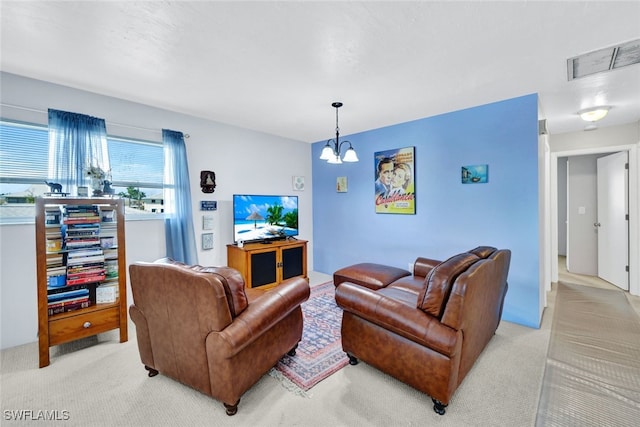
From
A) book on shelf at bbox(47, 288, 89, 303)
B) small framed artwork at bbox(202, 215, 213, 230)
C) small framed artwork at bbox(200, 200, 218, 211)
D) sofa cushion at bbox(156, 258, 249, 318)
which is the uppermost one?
small framed artwork at bbox(200, 200, 218, 211)

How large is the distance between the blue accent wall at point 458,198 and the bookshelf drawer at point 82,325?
125 inches

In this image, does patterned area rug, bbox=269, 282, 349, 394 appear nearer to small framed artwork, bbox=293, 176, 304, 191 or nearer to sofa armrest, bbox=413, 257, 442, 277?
sofa armrest, bbox=413, 257, 442, 277

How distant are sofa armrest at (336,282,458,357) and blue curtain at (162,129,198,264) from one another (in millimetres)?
2192

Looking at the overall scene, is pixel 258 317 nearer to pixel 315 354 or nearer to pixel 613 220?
pixel 315 354

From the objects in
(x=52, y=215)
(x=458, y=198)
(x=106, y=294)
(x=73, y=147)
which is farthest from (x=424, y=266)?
(x=73, y=147)

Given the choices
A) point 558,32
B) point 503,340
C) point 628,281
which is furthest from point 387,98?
point 628,281

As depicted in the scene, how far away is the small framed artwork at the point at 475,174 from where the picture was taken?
3069 mm

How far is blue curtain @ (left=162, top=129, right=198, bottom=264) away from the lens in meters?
3.24

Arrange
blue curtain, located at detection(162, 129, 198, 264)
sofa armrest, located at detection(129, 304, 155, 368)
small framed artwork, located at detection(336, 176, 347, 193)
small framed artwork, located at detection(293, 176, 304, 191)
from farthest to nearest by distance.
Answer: small framed artwork, located at detection(293, 176, 304, 191) < small framed artwork, located at detection(336, 176, 347, 193) < blue curtain, located at detection(162, 129, 198, 264) < sofa armrest, located at detection(129, 304, 155, 368)

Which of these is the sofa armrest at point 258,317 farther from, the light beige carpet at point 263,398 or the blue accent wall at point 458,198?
the blue accent wall at point 458,198

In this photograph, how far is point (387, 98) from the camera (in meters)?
2.91

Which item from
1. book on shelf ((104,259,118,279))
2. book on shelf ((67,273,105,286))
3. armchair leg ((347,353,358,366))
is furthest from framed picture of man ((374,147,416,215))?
book on shelf ((67,273,105,286))

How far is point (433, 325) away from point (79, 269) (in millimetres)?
2931

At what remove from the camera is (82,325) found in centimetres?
234
